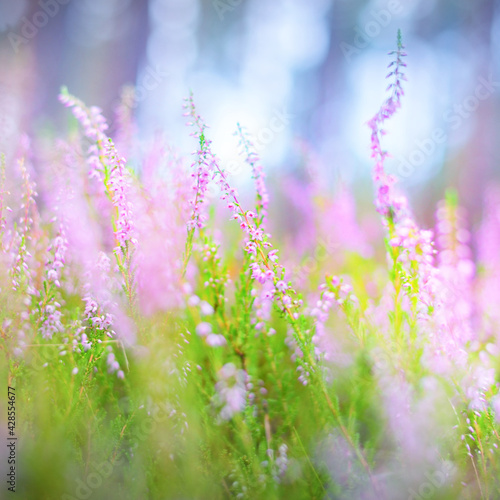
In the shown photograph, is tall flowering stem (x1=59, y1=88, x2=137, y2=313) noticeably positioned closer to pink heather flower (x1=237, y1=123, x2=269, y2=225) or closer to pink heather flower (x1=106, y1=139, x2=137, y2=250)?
pink heather flower (x1=106, y1=139, x2=137, y2=250)

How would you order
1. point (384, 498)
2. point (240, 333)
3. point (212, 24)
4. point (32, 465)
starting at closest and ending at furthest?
point (32, 465), point (384, 498), point (240, 333), point (212, 24)

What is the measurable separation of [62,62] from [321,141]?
3971 mm

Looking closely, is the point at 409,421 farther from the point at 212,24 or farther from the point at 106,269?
the point at 212,24

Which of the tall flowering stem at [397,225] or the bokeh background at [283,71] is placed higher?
the bokeh background at [283,71]

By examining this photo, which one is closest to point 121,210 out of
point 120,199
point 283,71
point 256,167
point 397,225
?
point 120,199

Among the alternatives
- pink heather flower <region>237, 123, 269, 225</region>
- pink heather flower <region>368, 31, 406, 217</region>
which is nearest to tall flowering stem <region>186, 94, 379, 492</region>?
pink heather flower <region>237, 123, 269, 225</region>

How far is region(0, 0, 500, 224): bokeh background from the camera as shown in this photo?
10.4 ft

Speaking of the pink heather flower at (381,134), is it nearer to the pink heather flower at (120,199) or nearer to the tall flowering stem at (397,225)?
the tall flowering stem at (397,225)

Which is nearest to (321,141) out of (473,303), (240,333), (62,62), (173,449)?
(62,62)

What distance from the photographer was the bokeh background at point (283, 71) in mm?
3168

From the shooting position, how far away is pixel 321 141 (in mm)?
6621

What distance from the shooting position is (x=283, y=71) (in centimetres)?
469

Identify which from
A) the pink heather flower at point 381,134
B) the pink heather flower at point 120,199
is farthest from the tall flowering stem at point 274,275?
the pink heather flower at point 381,134

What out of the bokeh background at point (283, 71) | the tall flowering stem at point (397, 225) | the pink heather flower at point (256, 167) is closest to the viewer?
the tall flowering stem at point (397, 225)
